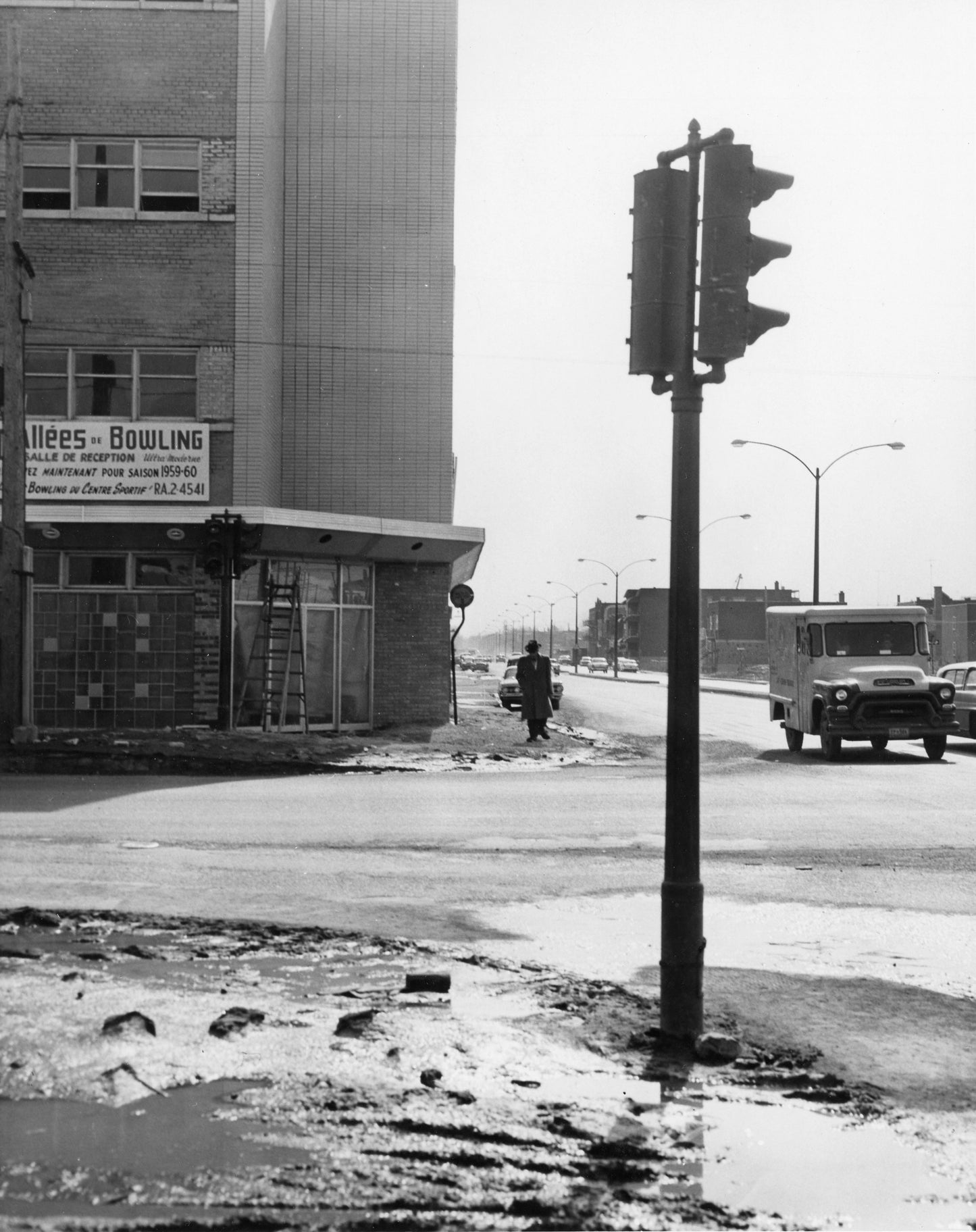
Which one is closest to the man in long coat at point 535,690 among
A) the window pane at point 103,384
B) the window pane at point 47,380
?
the window pane at point 103,384

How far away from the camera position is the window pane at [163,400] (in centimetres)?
2500

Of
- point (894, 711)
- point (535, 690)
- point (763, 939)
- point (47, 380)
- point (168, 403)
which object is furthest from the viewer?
point (168, 403)

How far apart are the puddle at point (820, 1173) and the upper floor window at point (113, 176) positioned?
23073 mm

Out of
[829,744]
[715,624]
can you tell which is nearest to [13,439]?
[829,744]

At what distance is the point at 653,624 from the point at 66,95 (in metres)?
141

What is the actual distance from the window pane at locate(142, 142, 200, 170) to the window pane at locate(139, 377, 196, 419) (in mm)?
3887

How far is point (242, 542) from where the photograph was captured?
22.4m

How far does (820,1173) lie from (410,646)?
22.8 meters

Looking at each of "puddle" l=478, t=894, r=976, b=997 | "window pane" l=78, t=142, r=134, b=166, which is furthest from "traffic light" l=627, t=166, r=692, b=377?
"window pane" l=78, t=142, r=134, b=166

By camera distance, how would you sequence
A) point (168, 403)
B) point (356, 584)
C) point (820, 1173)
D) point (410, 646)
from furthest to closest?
point (410, 646) < point (356, 584) < point (168, 403) < point (820, 1173)

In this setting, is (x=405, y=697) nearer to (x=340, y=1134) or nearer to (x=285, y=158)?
(x=285, y=158)

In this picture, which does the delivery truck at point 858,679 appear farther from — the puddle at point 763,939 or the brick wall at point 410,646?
the puddle at point 763,939

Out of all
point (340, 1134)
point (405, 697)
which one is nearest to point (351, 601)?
point (405, 697)

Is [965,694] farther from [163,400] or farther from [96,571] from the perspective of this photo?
[96,571]
